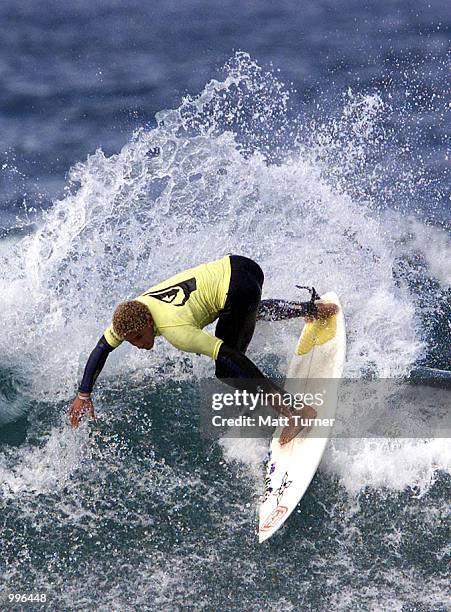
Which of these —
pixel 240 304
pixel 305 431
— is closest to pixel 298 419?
pixel 305 431

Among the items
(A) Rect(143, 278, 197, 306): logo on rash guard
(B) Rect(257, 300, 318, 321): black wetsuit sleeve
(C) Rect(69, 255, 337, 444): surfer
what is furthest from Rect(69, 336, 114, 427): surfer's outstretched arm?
(B) Rect(257, 300, 318, 321): black wetsuit sleeve

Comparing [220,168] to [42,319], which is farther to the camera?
[220,168]

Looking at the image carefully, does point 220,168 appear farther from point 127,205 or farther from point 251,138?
point 251,138

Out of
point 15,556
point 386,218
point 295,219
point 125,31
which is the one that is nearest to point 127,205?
point 295,219

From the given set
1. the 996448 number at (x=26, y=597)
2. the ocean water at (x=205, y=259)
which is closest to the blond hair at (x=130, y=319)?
the ocean water at (x=205, y=259)

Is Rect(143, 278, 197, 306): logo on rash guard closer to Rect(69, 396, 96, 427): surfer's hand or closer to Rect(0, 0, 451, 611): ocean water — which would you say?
Rect(69, 396, 96, 427): surfer's hand

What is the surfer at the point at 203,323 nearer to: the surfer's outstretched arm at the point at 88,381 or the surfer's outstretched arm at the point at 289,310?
the surfer's outstretched arm at the point at 88,381

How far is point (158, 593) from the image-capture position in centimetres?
651

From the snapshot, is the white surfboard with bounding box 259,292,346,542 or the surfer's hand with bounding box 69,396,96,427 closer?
the white surfboard with bounding box 259,292,346,542

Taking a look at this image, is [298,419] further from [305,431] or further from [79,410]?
[79,410]

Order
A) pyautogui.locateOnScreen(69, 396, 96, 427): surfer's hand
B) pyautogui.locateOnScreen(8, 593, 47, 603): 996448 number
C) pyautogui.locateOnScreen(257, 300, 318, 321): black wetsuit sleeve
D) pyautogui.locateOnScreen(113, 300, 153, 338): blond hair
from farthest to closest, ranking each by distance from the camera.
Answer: pyautogui.locateOnScreen(257, 300, 318, 321): black wetsuit sleeve
pyautogui.locateOnScreen(69, 396, 96, 427): surfer's hand
pyautogui.locateOnScreen(113, 300, 153, 338): blond hair
pyautogui.locateOnScreen(8, 593, 47, 603): 996448 number

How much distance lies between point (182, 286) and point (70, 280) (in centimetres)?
262

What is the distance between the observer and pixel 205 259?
9.96 metres

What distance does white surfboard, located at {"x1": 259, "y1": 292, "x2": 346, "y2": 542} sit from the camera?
696cm
